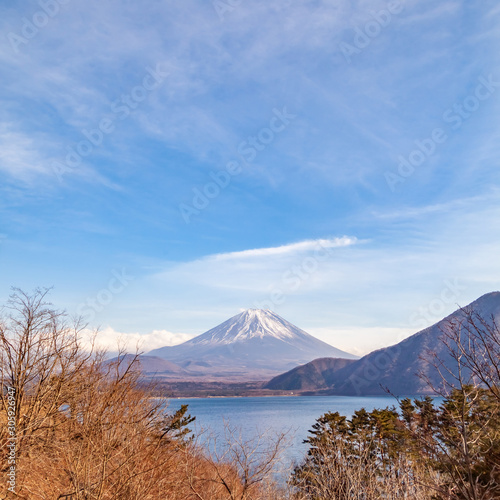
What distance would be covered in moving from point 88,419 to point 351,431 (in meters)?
24.2

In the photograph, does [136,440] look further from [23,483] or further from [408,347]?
[408,347]

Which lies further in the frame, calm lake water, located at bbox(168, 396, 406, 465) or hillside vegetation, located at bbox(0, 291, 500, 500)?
calm lake water, located at bbox(168, 396, 406, 465)

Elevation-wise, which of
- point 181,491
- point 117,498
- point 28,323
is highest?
point 28,323

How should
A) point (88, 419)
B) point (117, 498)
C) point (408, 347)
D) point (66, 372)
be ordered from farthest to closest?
point (408, 347) < point (66, 372) < point (88, 419) < point (117, 498)

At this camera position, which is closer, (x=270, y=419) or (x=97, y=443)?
(x=97, y=443)

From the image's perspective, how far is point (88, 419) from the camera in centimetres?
1138

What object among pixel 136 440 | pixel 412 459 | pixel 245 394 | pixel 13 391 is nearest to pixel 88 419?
pixel 136 440

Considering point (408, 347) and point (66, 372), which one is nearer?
point (66, 372)

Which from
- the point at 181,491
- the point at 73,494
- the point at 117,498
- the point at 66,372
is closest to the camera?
the point at 73,494

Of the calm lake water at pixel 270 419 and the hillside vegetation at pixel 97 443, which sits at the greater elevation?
the hillside vegetation at pixel 97 443

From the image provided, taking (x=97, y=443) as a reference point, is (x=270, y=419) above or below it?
below

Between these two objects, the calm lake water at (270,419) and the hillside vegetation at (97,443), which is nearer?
the hillside vegetation at (97,443)

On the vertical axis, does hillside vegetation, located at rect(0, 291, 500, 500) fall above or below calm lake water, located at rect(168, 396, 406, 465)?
above

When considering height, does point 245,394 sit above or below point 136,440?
below
